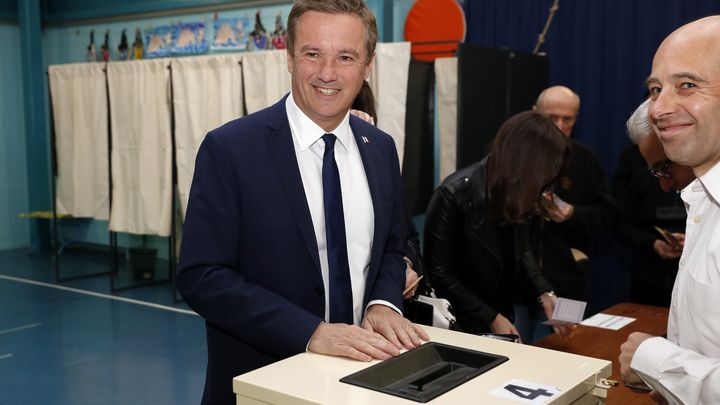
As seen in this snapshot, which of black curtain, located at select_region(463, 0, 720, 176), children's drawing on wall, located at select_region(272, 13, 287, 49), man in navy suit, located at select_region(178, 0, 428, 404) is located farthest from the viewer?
children's drawing on wall, located at select_region(272, 13, 287, 49)

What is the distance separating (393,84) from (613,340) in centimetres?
328

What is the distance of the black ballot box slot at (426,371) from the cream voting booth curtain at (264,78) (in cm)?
454

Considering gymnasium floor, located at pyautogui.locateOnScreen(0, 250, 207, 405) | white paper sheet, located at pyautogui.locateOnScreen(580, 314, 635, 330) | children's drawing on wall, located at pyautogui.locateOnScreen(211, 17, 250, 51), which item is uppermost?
children's drawing on wall, located at pyautogui.locateOnScreen(211, 17, 250, 51)

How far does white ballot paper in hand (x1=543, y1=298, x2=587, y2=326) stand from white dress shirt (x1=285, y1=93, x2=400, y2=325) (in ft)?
2.80

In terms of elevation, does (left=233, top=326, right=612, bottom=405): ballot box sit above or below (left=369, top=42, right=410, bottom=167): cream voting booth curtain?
below

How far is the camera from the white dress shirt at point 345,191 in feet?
5.24

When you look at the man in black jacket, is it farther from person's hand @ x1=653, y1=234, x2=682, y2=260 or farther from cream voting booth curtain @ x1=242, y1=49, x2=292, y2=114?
cream voting booth curtain @ x1=242, y1=49, x2=292, y2=114

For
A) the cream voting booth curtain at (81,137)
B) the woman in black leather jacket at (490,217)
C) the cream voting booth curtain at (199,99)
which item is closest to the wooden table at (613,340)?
the woman in black leather jacket at (490,217)

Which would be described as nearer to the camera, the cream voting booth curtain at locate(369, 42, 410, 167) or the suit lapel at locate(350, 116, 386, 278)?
the suit lapel at locate(350, 116, 386, 278)

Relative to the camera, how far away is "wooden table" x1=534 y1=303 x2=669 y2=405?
1.79m

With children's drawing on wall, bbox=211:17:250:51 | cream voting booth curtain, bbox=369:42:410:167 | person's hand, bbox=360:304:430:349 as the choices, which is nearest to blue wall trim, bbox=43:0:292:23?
children's drawing on wall, bbox=211:17:250:51

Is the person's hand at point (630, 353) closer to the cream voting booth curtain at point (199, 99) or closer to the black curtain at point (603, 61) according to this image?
the black curtain at point (603, 61)

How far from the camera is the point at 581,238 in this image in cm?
432

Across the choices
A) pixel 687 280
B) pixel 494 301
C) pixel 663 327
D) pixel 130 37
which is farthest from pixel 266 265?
pixel 130 37
